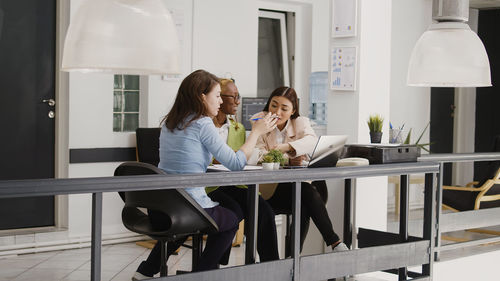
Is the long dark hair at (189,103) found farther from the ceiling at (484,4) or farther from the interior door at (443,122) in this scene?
the ceiling at (484,4)

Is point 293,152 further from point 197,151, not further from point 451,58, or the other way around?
point 451,58

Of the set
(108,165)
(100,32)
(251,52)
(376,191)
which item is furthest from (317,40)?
(100,32)

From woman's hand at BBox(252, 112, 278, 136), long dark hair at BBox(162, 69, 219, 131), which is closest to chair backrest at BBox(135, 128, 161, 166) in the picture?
woman's hand at BBox(252, 112, 278, 136)

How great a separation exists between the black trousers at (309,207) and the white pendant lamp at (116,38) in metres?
1.72

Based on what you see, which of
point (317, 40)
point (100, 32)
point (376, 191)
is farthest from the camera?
point (317, 40)

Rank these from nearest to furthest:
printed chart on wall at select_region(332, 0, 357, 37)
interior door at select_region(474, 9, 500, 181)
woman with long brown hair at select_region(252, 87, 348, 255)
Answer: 1. woman with long brown hair at select_region(252, 87, 348, 255)
2. printed chart on wall at select_region(332, 0, 357, 37)
3. interior door at select_region(474, 9, 500, 181)

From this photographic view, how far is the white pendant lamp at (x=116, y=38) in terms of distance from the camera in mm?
3059

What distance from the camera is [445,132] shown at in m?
9.92

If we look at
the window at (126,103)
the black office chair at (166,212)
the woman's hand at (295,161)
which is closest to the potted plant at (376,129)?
the woman's hand at (295,161)

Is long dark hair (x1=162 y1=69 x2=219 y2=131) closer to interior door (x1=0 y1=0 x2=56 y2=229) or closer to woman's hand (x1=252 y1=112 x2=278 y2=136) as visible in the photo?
woman's hand (x1=252 y1=112 x2=278 y2=136)

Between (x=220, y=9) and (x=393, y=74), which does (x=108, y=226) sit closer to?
(x=220, y=9)

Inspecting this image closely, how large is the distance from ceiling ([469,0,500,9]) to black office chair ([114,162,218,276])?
269 inches

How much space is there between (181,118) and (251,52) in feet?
13.2

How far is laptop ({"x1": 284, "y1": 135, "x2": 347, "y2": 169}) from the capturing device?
3861 mm
